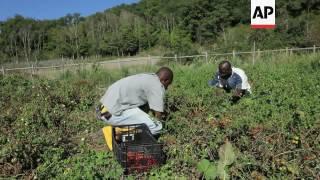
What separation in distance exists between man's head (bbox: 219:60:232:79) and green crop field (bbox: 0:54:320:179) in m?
0.42

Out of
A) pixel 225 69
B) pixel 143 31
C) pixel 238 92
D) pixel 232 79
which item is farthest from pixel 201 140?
pixel 143 31

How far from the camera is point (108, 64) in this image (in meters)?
23.5

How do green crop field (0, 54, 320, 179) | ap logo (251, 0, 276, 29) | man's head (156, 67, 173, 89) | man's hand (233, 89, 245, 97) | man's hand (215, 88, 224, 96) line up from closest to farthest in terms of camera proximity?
Result: green crop field (0, 54, 320, 179) → man's head (156, 67, 173, 89) → man's hand (233, 89, 245, 97) → man's hand (215, 88, 224, 96) → ap logo (251, 0, 276, 29)

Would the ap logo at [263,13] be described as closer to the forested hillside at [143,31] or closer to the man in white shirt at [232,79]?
the man in white shirt at [232,79]

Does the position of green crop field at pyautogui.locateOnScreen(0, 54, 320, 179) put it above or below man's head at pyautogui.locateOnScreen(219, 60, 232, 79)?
below

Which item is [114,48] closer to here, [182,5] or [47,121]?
[182,5]

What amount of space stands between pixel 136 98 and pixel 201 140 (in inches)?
49.8

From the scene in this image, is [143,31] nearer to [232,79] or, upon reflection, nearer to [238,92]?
[232,79]

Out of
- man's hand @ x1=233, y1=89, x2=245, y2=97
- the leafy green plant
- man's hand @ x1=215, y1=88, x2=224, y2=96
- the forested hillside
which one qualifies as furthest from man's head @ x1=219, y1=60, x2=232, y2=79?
the forested hillside

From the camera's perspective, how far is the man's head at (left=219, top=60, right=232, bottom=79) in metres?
8.56

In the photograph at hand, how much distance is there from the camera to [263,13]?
1069 cm

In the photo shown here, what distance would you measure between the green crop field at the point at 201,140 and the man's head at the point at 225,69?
1.39 ft

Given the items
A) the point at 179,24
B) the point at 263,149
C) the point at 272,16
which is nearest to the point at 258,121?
the point at 263,149

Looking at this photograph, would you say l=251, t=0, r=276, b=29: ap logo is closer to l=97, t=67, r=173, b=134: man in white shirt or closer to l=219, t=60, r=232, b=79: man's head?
l=219, t=60, r=232, b=79: man's head
